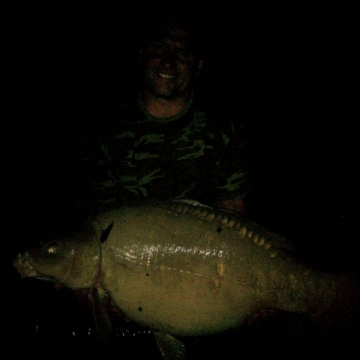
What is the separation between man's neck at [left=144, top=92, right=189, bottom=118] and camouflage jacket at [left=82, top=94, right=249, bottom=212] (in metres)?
0.04

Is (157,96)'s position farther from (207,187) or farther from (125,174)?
(207,187)

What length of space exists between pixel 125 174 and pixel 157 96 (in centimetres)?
58

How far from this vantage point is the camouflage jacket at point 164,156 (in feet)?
7.48

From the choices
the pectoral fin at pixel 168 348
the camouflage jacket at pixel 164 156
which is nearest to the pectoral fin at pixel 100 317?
the pectoral fin at pixel 168 348

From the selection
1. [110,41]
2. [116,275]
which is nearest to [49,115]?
[110,41]

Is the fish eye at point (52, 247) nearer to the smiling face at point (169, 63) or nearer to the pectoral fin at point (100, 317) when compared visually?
the pectoral fin at point (100, 317)

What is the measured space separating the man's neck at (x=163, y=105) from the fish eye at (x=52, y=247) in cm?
109

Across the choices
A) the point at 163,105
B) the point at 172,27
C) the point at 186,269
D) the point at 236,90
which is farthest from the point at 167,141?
the point at 236,90

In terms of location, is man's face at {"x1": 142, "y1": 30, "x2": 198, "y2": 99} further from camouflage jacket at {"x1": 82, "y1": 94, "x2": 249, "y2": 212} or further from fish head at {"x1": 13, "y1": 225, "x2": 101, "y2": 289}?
fish head at {"x1": 13, "y1": 225, "x2": 101, "y2": 289}

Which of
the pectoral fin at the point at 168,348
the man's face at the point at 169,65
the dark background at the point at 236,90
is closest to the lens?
the pectoral fin at the point at 168,348

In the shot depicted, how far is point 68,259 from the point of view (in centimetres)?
164

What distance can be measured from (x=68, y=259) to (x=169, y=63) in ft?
4.53

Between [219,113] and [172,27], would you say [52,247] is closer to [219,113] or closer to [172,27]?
[219,113]

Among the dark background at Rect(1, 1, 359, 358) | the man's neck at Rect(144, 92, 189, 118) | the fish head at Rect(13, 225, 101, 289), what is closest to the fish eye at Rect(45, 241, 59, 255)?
the fish head at Rect(13, 225, 101, 289)
